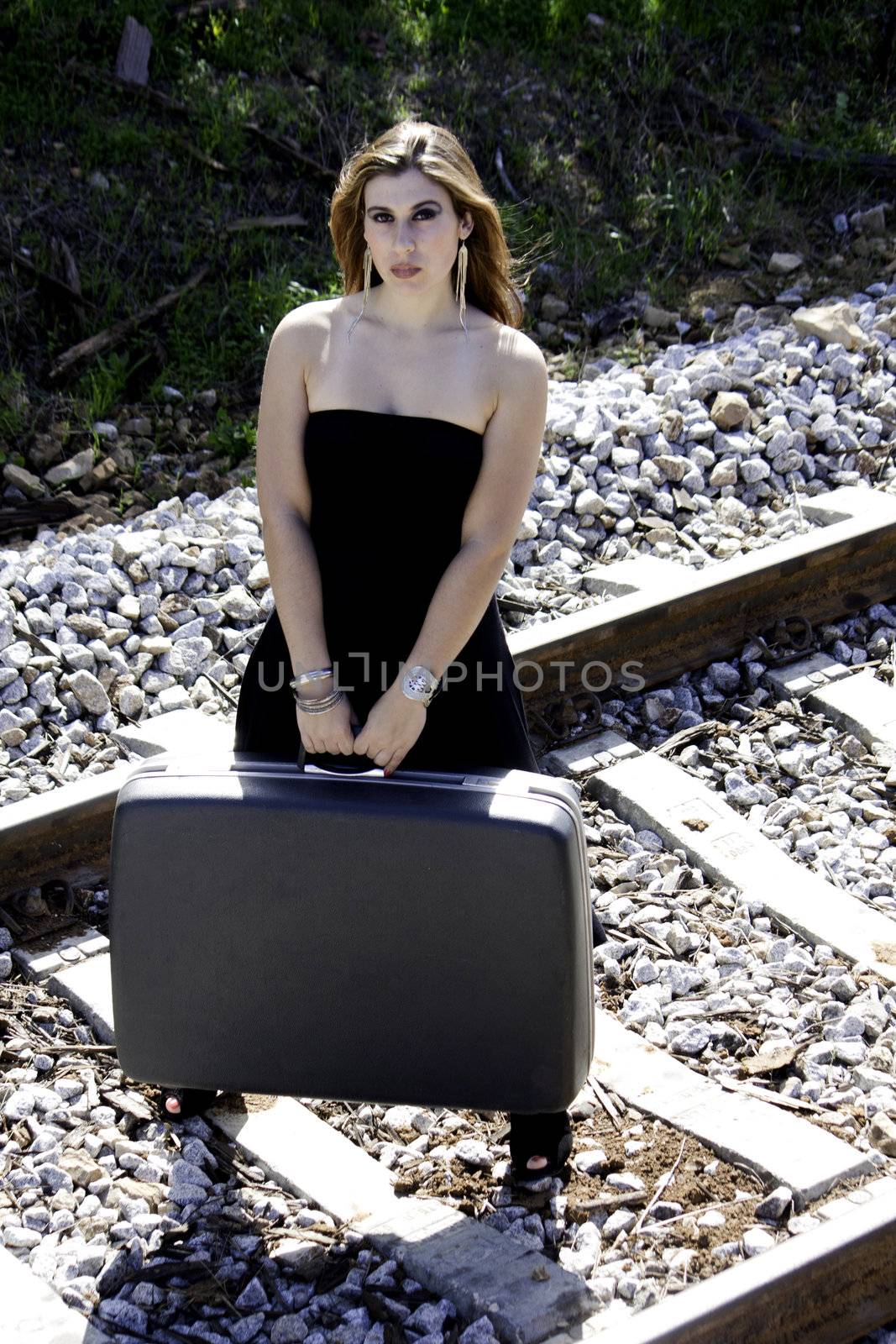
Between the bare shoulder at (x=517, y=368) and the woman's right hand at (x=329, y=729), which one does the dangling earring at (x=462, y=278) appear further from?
the woman's right hand at (x=329, y=729)

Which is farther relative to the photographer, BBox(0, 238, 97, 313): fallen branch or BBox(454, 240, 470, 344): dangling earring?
BBox(0, 238, 97, 313): fallen branch

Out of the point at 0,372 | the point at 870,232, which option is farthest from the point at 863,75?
the point at 0,372

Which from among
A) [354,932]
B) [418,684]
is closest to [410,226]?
[418,684]

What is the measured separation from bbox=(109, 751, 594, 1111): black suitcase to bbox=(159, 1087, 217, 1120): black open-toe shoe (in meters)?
0.35

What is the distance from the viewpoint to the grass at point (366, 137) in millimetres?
7254

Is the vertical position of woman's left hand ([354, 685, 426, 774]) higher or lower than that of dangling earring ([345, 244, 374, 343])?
lower

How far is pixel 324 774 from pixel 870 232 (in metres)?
6.39

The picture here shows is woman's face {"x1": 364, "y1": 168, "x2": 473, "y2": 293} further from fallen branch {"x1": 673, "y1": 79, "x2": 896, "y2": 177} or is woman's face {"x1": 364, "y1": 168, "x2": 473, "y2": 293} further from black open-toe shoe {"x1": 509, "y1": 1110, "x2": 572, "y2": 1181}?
fallen branch {"x1": 673, "y1": 79, "x2": 896, "y2": 177}

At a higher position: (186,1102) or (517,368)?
(517,368)

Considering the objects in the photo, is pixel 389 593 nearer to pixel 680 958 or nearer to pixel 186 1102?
pixel 186 1102

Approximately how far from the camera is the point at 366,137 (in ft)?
26.7

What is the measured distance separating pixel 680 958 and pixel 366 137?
18.2ft

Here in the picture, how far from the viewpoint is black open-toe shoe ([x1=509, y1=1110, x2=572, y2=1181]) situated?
3129 millimetres

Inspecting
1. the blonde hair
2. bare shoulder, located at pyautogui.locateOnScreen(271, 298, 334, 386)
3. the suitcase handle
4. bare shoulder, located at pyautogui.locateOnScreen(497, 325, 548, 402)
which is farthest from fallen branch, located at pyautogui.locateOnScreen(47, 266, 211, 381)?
the suitcase handle
